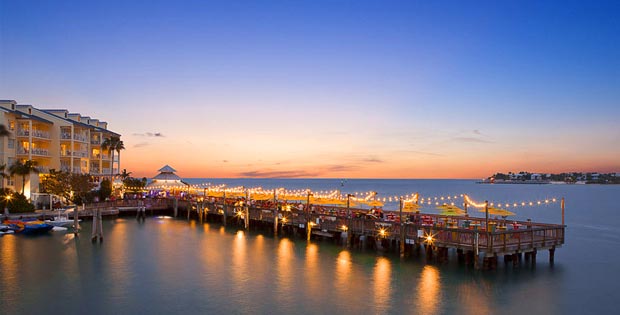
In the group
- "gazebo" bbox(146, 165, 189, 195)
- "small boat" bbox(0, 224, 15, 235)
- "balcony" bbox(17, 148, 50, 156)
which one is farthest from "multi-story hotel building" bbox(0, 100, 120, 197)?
"gazebo" bbox(146, 165, 189, 195)

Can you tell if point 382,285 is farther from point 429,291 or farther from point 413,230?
point 413,230

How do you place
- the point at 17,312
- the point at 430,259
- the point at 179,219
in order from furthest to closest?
the point at 179,219 < the point at 430,259 < the point at 17,312

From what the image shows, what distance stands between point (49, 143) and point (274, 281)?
4682 centimetres

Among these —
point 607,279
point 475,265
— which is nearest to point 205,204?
point 475,265

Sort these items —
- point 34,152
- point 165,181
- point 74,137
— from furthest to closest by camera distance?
point 74,137 → point 165,181 → point 34,152

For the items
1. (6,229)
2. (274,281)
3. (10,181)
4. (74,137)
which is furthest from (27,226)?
(274,281)

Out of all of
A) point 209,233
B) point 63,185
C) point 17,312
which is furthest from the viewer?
point 63,185

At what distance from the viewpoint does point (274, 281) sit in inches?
1085

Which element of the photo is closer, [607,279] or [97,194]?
[607,279]

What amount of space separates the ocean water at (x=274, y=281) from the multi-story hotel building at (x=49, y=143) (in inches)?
605

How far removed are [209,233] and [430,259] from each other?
78.5 ft

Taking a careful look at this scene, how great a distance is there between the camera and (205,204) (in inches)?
2231

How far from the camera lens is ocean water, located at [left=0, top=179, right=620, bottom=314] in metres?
22.9

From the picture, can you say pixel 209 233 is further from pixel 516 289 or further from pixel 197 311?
pixel 516 289
